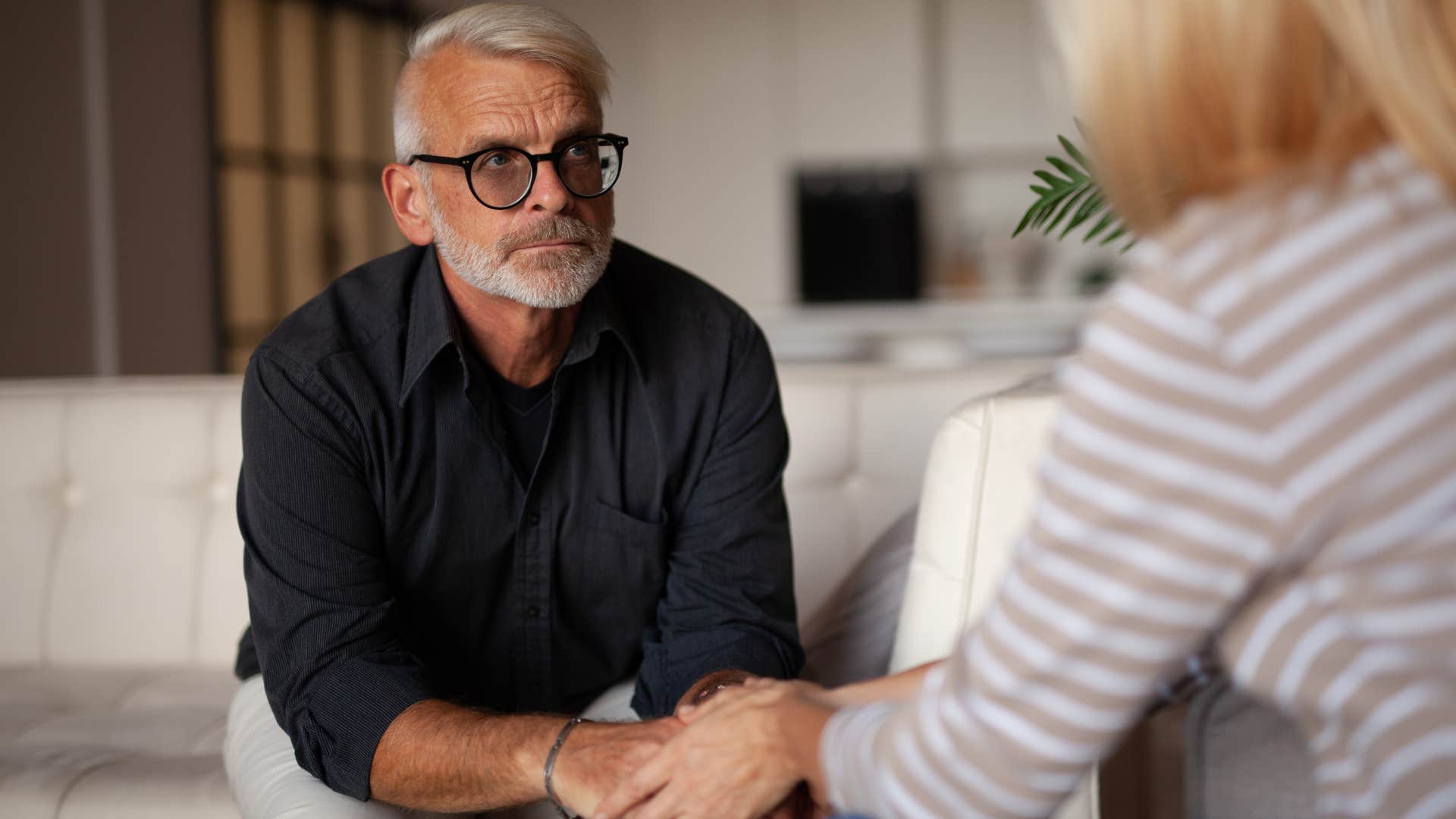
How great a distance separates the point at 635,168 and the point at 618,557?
6.05 m

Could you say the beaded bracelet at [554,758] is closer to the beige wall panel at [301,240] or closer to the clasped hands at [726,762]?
the clasped hands at [726,762]

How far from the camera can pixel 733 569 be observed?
1.62m

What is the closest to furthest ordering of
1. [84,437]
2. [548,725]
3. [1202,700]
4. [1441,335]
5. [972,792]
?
1. [1441,335]
2. [972,792]
3. [1202,700]
4. [548,725]
5. [84,437]

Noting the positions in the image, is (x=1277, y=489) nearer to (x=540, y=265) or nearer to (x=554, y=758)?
(x=554, y=758)

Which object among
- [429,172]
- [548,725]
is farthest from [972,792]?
[429,172]

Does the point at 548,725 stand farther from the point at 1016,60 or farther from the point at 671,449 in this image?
the point at 1016,60

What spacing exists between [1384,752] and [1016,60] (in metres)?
6.49

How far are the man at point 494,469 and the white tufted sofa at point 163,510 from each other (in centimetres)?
40

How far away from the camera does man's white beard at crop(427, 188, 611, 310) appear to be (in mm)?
1539

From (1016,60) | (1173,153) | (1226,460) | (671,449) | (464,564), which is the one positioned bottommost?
(464,564)

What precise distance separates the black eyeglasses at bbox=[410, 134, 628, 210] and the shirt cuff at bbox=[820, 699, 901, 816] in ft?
2.71

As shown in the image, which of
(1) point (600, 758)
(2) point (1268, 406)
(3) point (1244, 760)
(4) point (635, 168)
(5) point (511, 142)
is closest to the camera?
(2) point (1268, 406)

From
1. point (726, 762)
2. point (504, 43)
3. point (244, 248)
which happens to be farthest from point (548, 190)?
point (244, 248)

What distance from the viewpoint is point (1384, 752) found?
0.70 metres
